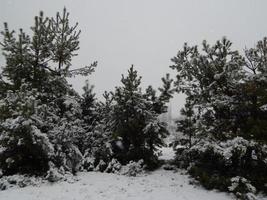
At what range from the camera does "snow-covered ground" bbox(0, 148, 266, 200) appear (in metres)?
9.27

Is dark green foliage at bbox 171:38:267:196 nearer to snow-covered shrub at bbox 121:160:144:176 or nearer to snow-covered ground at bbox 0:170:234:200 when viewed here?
snow-covered ground at bbox 0:170:234:200

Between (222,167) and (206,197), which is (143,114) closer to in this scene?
(222,167)

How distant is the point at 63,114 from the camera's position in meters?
14.6

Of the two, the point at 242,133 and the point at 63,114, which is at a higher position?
the point at 63,114

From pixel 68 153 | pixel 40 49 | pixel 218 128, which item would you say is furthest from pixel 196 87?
pixel 40 49

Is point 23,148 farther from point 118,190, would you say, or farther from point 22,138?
point 118,190

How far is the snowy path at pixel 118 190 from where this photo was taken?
30.4ft

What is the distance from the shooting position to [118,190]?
33.2ft

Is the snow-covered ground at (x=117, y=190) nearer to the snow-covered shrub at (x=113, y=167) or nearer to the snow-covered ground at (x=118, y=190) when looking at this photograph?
the snow-covered ground at (x=118, y=190)

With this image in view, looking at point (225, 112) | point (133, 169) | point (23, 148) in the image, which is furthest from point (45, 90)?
point (225, 112)

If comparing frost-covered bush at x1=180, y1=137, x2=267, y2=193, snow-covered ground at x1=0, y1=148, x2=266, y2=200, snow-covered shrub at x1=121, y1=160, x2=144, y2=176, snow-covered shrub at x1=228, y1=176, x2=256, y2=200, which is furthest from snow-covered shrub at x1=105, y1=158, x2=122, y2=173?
snow-covered shrub at x1=228, y1=176, x2=256, y2=200

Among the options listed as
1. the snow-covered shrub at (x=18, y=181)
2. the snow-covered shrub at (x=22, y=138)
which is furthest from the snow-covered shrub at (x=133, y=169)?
the snow-covered shrub at (x=18, y=181)

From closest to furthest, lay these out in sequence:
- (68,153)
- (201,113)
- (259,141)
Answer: (259,141), (201,113), (68,153)

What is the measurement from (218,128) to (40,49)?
34.0ft
